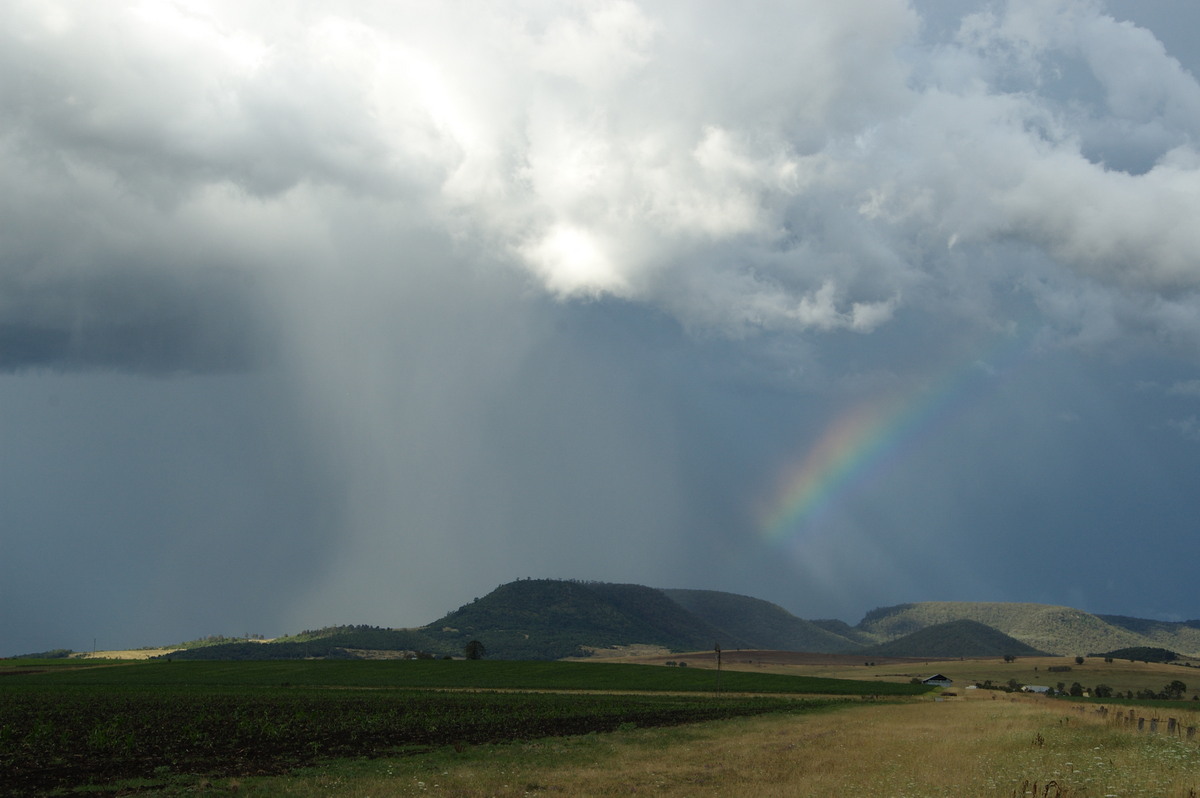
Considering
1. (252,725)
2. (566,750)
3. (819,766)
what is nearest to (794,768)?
(819,766)

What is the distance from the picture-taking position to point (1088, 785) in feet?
89.6

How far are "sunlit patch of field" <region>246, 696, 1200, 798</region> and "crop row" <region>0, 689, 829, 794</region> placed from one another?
6450 millimetres

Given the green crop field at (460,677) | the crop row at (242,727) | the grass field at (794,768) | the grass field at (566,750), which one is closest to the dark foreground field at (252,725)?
the crop row at (242,727)

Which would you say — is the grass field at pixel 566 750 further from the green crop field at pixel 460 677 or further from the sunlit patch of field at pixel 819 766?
the green crop field at pixel 460 677

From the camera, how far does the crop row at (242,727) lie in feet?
133

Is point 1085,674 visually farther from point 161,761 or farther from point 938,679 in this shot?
point 161,761

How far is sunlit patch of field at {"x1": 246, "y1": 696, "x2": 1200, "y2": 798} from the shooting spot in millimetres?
29109

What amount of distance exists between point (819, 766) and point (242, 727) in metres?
40.1

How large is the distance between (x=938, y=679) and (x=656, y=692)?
2927 inches

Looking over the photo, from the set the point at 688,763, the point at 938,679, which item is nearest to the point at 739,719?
the point at 688,763

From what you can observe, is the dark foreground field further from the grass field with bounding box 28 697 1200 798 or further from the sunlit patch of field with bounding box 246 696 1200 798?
the sunlit patch of field with bounding box 246 696 1200 798

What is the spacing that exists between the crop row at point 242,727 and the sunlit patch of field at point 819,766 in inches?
254

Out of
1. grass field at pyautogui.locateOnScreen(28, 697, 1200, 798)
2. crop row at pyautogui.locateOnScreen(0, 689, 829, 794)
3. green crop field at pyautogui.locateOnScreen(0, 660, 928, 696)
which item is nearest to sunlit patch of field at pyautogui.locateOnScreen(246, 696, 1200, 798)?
grass field at pyautogui.locateOnScreen(28, 697, 1200, 798)

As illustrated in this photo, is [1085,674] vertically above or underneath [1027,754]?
underneath
